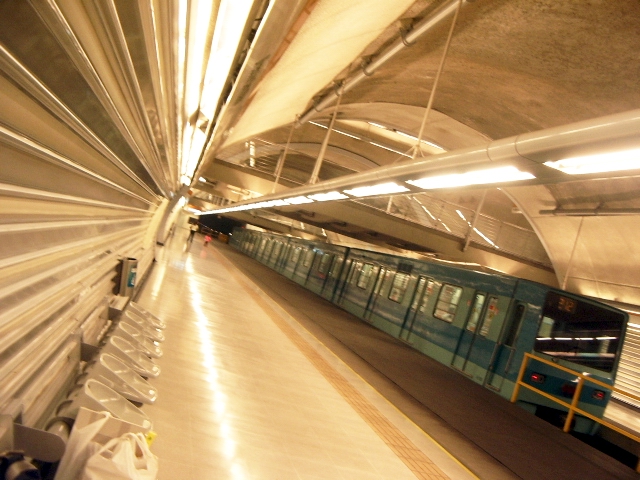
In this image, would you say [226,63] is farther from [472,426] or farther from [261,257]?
[261,257]

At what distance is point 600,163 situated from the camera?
3174 millimetres

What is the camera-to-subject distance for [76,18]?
1.56m

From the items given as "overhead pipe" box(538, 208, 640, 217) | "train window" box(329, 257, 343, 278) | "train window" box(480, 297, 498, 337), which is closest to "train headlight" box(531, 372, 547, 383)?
"train window" box(480, 297, 498, 337)

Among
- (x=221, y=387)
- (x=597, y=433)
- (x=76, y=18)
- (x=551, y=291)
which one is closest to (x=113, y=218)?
(x=221, y=387)

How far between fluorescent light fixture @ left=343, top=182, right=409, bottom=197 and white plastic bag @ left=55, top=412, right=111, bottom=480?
161 inches

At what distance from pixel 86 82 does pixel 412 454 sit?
4.57 meters

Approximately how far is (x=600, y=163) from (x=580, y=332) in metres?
8.01

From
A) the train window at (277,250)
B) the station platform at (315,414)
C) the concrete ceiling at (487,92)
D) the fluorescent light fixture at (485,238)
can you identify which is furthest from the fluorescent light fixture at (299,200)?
the train window at (277,250)

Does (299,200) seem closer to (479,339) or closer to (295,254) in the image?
(479,339)

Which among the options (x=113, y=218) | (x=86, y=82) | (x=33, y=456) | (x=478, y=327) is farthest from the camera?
(x=478, y=327)

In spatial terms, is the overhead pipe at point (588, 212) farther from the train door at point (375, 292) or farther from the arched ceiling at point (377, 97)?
the train door at point (375, 292)

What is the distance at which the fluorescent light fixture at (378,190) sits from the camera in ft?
21.0

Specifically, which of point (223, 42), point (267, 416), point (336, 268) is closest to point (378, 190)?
point (267, 416)

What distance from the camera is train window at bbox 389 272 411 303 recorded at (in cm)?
1527
